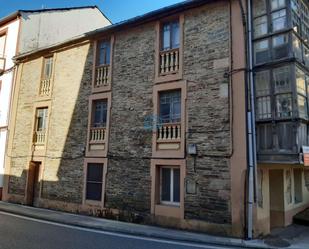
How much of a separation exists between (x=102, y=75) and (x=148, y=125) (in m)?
3.53

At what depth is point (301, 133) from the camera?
28.4ft

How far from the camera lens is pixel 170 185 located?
35.3 ft

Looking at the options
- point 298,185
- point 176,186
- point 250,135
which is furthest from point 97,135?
point 298,185

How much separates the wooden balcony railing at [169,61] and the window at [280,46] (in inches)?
134

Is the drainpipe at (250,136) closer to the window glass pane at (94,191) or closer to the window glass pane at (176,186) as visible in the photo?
the window glass pane at (176,186)

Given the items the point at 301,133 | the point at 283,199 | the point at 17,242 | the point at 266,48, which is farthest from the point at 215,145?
the point at 17,242

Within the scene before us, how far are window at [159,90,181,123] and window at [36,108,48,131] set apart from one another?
6.93 m

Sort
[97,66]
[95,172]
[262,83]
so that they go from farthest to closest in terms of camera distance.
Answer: [97,66] → [95,172] → [262,83]

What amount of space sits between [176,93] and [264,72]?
3.19 m

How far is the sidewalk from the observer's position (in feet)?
27.4

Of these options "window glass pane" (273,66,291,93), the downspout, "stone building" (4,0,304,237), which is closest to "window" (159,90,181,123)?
"stone building" (4,0,304,237)

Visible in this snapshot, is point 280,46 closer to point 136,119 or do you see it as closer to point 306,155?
point 306,155

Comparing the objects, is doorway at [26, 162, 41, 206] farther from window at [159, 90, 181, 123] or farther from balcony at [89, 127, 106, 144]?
window at [159, 90, 181, 123]

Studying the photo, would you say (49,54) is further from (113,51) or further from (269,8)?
(269,8)
